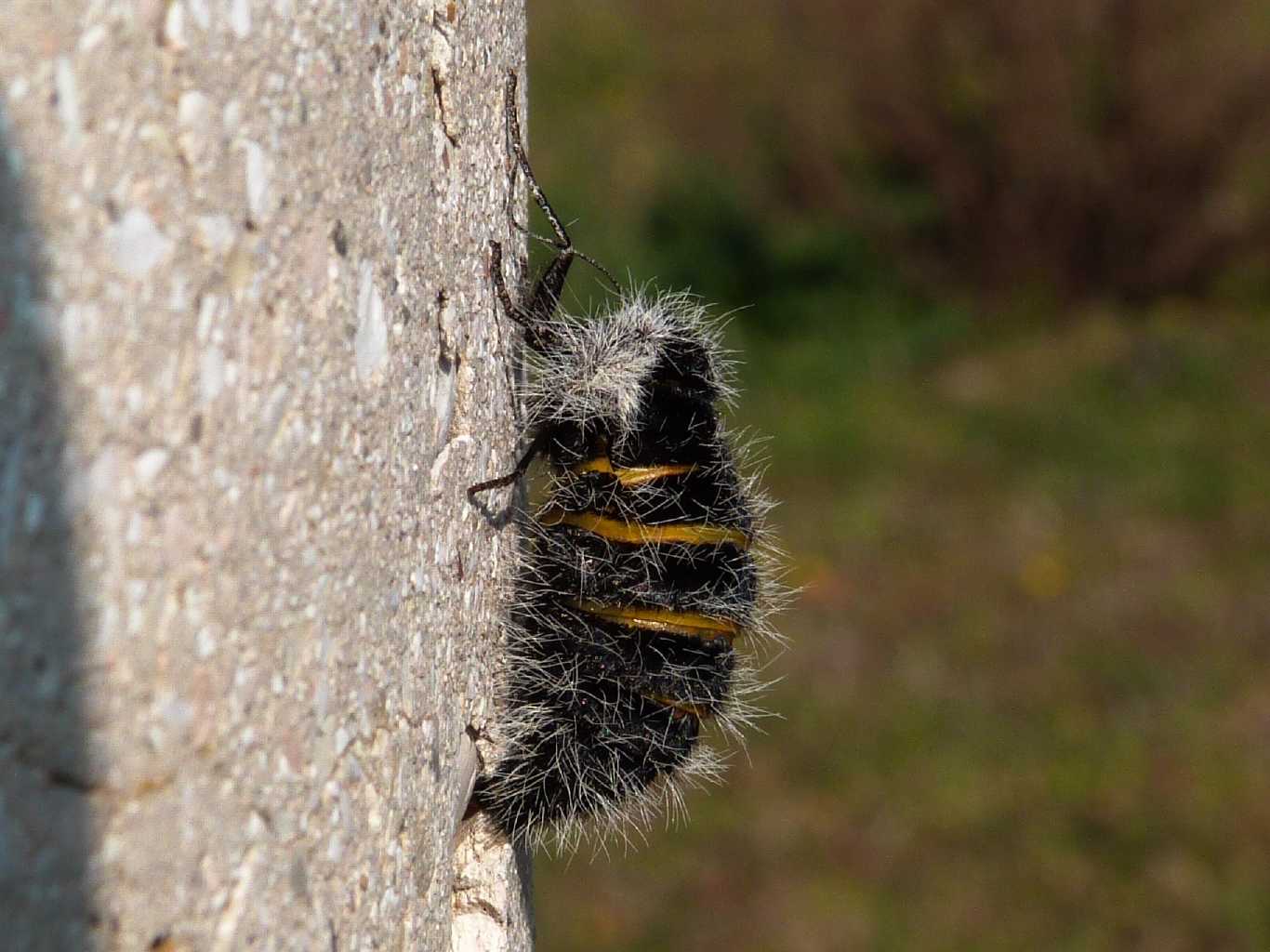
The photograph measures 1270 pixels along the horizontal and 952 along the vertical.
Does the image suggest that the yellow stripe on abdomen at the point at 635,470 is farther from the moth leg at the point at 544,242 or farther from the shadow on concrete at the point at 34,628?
the shadow on concrete at the point at 34,628

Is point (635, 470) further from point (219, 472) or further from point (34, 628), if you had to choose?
point (34, 628)

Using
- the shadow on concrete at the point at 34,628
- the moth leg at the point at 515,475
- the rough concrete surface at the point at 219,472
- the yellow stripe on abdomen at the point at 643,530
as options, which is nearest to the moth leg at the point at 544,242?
the moth leg at the point at 515,475

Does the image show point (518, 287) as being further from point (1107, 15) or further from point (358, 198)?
point (1107, 15)

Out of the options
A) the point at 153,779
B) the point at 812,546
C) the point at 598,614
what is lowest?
the point at 812,546

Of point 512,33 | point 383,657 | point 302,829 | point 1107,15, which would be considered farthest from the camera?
point 1107,15

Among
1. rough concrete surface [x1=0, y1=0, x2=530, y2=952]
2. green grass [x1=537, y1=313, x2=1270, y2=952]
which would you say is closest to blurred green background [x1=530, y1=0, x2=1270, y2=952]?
green grass [x1=537, y1=313, x2=1270, y2=952]

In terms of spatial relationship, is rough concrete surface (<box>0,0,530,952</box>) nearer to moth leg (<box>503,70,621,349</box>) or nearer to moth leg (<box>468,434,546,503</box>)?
moth leg (<box>468,434,546,503</box>)

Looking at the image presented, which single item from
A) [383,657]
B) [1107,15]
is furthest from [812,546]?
[383,657]
